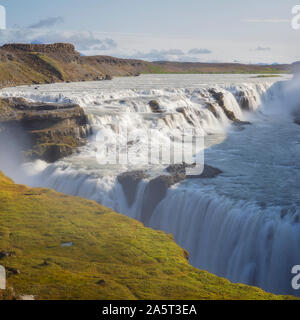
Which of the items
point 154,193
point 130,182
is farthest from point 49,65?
point 154,193

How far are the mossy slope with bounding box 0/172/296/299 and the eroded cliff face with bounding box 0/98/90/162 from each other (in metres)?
10.2

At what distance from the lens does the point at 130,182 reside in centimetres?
2091

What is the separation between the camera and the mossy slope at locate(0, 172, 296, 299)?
9.79 meters

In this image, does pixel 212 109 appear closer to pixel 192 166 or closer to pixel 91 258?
pixel 192 166

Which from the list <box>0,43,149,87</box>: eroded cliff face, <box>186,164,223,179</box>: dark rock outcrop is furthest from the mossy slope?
<box>0,43,149,87</box>: eroded cliff face

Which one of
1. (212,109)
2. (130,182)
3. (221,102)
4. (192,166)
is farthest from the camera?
(221,102)

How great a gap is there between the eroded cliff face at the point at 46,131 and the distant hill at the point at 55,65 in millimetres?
38289

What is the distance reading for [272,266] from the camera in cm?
1441

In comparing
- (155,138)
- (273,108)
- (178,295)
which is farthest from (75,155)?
(273,108)

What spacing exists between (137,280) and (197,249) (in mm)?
6796

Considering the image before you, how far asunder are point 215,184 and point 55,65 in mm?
70409

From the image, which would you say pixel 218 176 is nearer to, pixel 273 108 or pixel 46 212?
pixel 46 212

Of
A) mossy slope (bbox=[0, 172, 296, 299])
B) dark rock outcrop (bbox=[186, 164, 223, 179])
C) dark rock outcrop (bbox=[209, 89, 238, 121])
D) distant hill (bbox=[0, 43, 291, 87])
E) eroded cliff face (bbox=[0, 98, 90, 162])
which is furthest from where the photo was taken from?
distant hill (bbox=[0, 43, 291, 87])

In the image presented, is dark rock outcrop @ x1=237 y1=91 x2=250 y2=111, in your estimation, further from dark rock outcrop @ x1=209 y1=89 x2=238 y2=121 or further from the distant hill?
the distant hill
